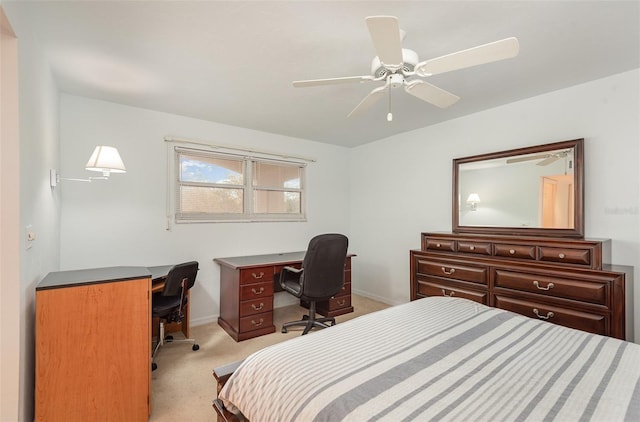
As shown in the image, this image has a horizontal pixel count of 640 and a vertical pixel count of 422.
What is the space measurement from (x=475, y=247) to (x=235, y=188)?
288 centimetres

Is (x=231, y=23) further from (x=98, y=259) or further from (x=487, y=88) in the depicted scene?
(x=98, y=259)

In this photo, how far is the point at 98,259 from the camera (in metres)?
2.92

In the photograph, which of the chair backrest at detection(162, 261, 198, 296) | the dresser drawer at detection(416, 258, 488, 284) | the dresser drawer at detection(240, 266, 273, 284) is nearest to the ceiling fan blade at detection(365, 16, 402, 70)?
the dresser drawer at detection(416, 258, 488, 284)

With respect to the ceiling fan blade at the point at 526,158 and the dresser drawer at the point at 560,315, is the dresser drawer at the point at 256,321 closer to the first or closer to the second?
the dresser drawer at the point at 560,315

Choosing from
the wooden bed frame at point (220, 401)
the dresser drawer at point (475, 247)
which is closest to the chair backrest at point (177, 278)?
the wooden bed frame at point (220, 401)

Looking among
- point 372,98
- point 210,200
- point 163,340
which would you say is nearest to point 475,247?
point 372,98

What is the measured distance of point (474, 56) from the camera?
1.48 m

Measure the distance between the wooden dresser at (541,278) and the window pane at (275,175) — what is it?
2237mm

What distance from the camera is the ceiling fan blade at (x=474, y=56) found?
138 centimetres

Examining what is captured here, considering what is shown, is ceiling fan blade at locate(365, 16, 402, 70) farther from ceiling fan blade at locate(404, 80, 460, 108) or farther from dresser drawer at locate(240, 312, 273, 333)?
dresser drawer at locate(240, 312, 273, 333)

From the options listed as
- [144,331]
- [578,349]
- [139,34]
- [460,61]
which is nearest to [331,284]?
[144,331]

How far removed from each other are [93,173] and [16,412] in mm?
2188

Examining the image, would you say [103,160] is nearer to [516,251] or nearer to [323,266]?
[323,266]

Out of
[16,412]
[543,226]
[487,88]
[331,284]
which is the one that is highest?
[487,88]
